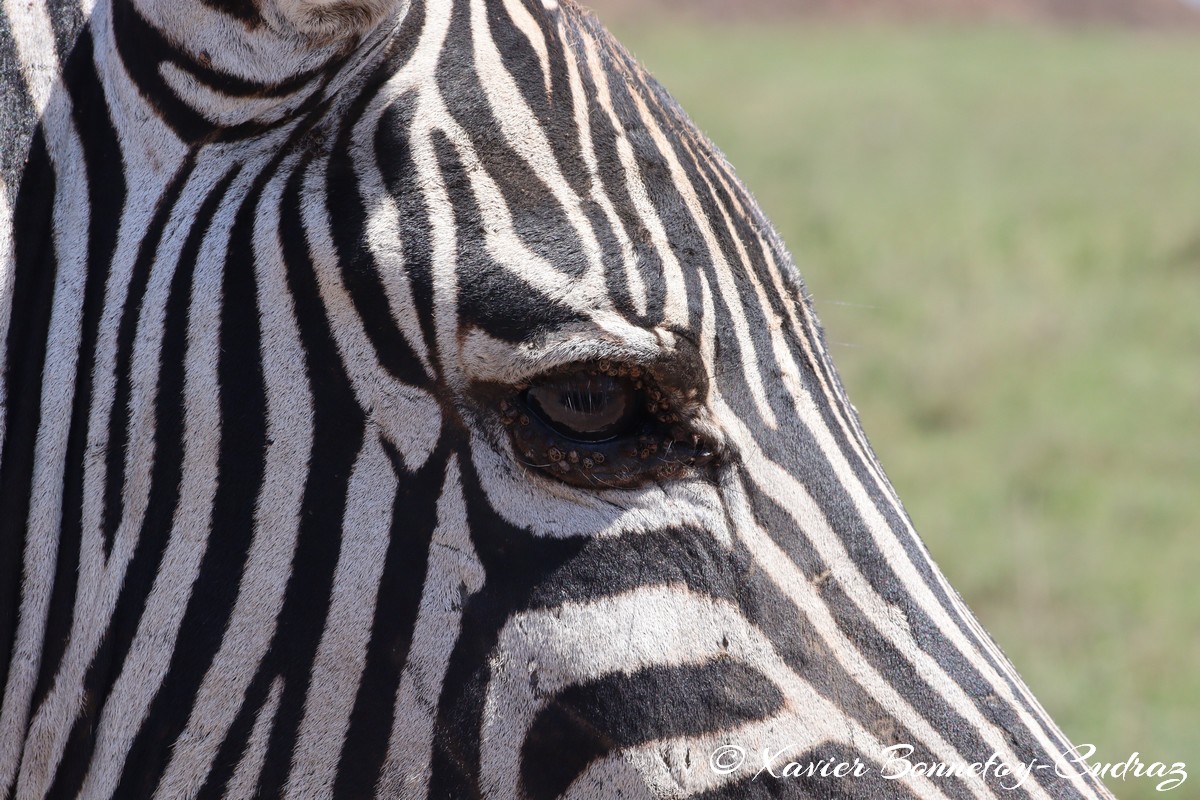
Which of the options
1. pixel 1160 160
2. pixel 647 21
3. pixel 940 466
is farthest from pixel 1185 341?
pixel 647 21

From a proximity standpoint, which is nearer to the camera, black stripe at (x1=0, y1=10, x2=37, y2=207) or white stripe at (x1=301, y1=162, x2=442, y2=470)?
white stripe at (x1=301, y1=162, x2=442, y2=470)

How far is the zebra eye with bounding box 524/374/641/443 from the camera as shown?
154 centimetres

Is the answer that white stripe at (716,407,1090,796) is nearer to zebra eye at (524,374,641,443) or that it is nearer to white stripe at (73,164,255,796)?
zebra eye at (524,374,641,443)

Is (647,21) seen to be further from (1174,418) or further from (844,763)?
(844,763)

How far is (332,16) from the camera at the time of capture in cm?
150

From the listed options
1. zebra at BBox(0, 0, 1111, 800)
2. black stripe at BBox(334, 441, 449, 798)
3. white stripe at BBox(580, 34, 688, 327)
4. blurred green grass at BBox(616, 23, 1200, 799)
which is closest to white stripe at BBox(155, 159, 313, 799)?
zebra at BBox(0, 0, 1111, 800)

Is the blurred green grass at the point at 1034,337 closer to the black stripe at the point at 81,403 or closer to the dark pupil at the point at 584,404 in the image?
the dark pupil at the point at 584,404

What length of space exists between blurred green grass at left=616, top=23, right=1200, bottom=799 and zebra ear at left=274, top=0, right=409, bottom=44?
1.25 metres

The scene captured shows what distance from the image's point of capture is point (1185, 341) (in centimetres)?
1035

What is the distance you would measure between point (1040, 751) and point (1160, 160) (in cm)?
1662

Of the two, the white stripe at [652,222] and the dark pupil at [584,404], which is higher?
the white stripe at [652,222]

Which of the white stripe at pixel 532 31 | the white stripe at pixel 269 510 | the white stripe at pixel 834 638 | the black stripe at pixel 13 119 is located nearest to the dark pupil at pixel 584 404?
the white stripe at pixel 834 638

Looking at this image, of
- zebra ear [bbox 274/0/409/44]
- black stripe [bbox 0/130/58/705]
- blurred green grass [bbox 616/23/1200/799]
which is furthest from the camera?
blurred green grass [bbox 616/23/1200/799]

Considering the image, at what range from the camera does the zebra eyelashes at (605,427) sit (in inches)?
60.4
